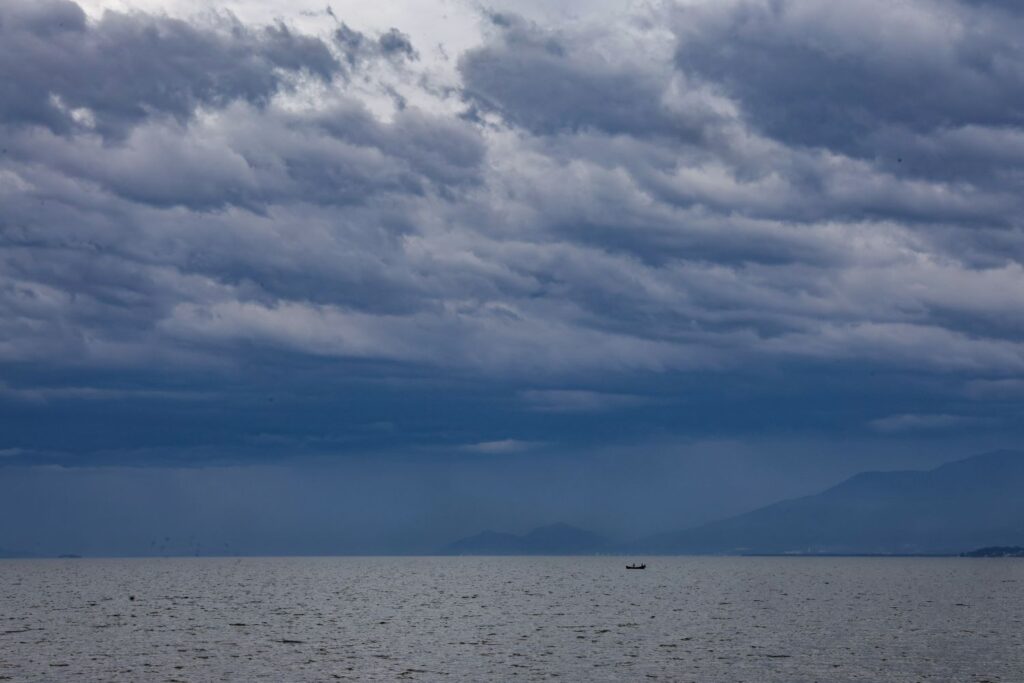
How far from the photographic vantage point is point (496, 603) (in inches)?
7643

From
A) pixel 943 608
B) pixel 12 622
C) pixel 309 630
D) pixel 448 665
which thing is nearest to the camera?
pixel 448 665

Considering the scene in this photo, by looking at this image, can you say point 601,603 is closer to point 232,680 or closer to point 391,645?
point 391,645

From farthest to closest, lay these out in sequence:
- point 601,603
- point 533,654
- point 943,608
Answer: point 601,603 < point 943,608 < point 533,654

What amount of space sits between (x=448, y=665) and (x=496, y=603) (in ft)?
330

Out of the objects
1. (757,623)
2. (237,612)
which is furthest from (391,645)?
(237,612)

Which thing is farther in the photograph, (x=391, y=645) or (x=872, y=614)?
(x=872, y=614)

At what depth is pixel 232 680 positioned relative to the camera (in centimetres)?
8544

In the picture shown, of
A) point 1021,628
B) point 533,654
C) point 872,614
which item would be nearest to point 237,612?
point 533,654

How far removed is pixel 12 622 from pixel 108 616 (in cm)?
1458

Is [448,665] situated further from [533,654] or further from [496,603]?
[496,603]

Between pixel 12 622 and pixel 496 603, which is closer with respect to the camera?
pixel 12 622

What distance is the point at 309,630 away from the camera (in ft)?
434

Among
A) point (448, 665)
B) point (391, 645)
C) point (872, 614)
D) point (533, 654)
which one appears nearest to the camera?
point (448, 665)

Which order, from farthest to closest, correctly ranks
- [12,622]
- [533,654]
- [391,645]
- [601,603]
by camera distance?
[601,603], [12,622], [391,645], [533,654]
